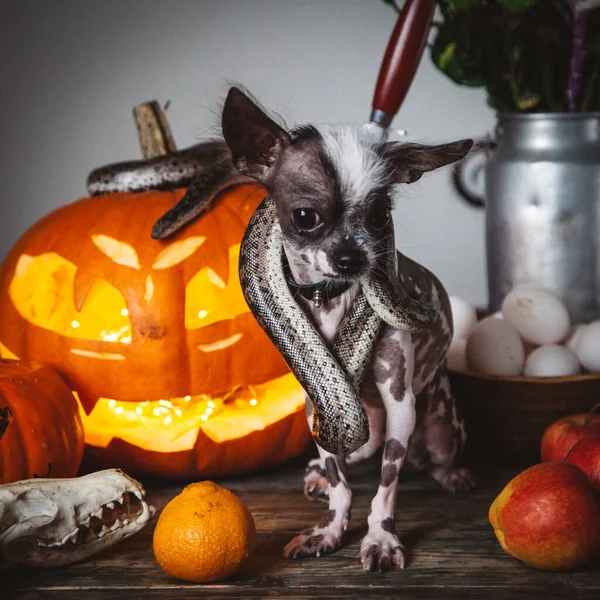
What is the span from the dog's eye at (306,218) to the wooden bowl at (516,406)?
1.84ft

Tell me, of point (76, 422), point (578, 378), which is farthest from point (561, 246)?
point (76, 422)

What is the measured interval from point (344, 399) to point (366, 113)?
1.06 meters

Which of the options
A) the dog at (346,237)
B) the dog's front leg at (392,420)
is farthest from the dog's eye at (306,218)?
the dog's front leg at (392,420)

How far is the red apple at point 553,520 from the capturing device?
3.56 feet

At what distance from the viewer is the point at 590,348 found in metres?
1.52

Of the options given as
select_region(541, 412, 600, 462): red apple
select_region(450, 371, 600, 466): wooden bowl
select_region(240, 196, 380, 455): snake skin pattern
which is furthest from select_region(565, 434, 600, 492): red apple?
select_region(240, 196, 380, 455): snake skin pattern

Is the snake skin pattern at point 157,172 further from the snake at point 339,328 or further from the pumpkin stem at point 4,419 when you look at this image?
the pumpkin stem at point 4,419

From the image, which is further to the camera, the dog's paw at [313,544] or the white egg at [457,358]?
the white egg at [457,358]

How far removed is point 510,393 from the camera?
147 centimetres

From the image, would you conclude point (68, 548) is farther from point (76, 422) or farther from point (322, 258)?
point (322, 258)

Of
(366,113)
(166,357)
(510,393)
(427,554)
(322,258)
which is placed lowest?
(427,554)

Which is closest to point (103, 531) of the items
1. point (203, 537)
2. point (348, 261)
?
point (203, 537)

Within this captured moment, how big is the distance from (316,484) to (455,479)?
0.76ft

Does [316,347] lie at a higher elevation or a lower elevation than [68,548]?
higher
